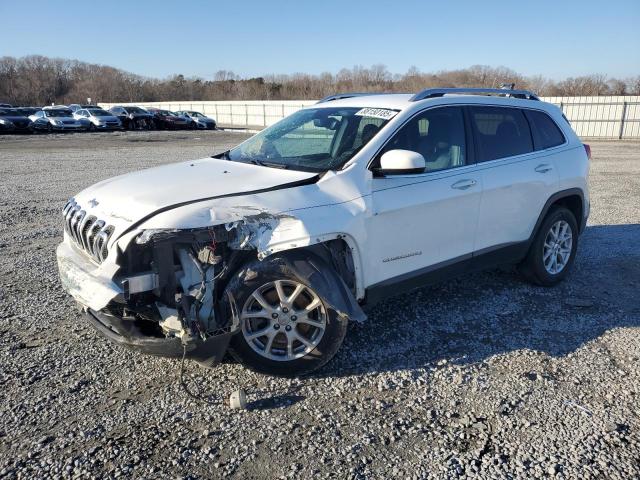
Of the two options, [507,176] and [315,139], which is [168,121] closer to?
[315,139]

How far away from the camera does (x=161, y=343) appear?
3.12 m

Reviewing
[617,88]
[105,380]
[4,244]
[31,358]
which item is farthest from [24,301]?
[617,88]

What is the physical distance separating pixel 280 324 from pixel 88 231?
4.66 ft

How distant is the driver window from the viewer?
4.10m

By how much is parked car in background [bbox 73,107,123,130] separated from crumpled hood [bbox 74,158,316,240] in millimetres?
34143

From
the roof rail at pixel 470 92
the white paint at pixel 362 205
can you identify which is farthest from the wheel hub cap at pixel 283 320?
the roof rail at pixel 470 92

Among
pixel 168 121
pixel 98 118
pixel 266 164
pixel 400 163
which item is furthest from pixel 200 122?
pixel 400 163

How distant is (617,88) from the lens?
2009 inches

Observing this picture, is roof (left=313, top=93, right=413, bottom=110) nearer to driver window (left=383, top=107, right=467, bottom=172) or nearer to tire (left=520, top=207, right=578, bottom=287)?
driver window (left=383, top=107, right=467, bottom=172)

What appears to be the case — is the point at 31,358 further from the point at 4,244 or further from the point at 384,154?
the point at 4,244

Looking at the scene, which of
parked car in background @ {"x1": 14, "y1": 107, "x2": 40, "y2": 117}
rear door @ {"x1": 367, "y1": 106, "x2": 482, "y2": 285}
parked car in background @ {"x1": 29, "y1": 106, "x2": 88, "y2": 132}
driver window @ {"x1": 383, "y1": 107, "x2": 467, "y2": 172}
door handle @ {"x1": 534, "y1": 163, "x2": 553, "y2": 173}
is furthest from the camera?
parked car in background @ {"x1": 14, "y1": 107, "x2": 40, "y2": 117}

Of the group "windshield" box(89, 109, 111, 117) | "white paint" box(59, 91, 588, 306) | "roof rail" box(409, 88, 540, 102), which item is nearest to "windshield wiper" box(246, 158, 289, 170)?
"white paint" box(59, 91, 588, 306)

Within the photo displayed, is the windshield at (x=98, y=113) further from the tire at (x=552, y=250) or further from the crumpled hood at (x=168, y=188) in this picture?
the tire at (x=552, y=250)

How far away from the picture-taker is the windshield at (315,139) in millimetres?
3994
